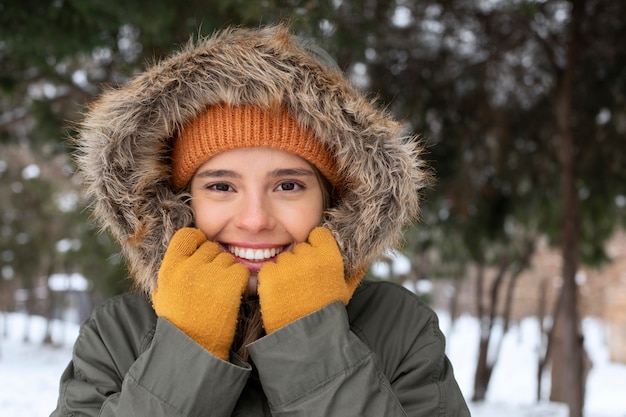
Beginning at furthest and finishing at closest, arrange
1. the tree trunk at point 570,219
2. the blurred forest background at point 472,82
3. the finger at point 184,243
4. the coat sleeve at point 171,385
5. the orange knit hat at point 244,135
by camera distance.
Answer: the tree trunk at point 570,219
the blurred forest background at point 472,82
the orange knit hat at point 244,135
the finger at point 184,243
the coat sleeve at point 171,385

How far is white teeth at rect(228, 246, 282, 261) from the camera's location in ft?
5.40

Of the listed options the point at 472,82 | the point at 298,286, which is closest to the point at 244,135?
the point at 298,286

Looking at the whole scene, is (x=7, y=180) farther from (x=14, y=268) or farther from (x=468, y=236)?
(x=468, y=236)

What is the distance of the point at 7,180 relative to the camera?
1106 cm

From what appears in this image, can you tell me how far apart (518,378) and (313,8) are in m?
12.8

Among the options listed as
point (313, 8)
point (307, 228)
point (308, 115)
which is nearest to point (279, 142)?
point (308, 115)

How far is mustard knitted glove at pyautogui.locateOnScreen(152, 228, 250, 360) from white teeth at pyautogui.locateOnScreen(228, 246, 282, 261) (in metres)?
0.12

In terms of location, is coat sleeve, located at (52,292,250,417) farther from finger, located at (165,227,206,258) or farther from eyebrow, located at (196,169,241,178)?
eyebrow, located at (196,169,241,178)

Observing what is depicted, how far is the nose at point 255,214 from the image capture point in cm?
159

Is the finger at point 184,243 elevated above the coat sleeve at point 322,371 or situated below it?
above

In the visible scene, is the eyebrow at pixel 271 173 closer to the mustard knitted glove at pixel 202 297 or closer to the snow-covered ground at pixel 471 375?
the mustard knitted glove at pixel 202 297

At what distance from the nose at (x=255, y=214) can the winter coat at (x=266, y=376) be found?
0.93ft

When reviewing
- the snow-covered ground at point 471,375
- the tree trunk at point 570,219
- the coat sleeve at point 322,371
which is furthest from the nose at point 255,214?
the snow-covered ground at point 471,375

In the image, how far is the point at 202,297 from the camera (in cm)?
145
